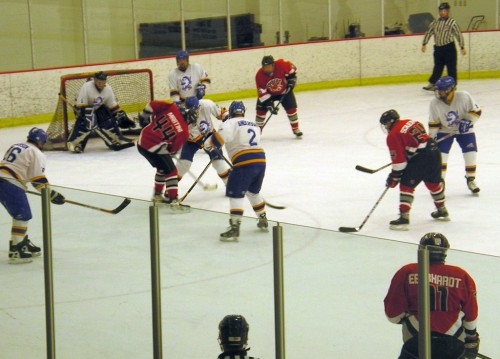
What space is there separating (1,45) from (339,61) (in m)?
4.89

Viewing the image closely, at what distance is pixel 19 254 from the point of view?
4.16 m

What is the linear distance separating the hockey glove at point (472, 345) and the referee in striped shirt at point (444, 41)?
33.7 feet

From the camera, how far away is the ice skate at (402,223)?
23.0ft

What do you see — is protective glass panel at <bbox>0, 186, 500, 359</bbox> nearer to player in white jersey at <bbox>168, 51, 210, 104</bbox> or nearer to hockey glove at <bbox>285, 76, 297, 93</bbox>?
player in white jersey at <bbox>168, 51, 210, 104</bbox>

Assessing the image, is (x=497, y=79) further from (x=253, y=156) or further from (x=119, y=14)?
(x=253, y=156)

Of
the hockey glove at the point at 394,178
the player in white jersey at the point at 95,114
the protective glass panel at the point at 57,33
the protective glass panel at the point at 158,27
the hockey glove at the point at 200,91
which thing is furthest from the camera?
the protective glass panel at the point at 158,27

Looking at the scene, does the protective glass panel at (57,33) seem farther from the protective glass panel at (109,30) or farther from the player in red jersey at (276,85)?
the player in red jersey at (276,85)

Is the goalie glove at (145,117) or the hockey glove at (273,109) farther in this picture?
the hockey glove at (273,109)

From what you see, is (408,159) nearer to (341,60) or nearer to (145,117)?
(145,117)

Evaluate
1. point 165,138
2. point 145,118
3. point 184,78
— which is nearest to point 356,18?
point 184,78

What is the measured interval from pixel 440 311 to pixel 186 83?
732 centimetres

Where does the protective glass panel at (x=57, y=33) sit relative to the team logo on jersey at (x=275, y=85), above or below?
above

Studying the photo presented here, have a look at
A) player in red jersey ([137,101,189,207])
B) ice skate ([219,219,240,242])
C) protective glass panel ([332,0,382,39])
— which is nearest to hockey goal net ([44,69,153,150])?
player in red jersey ([137,101,189,207])

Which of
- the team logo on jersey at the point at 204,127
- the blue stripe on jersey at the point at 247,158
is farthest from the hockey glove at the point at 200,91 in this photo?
the blue stripe on jersey at the point at 247,158
